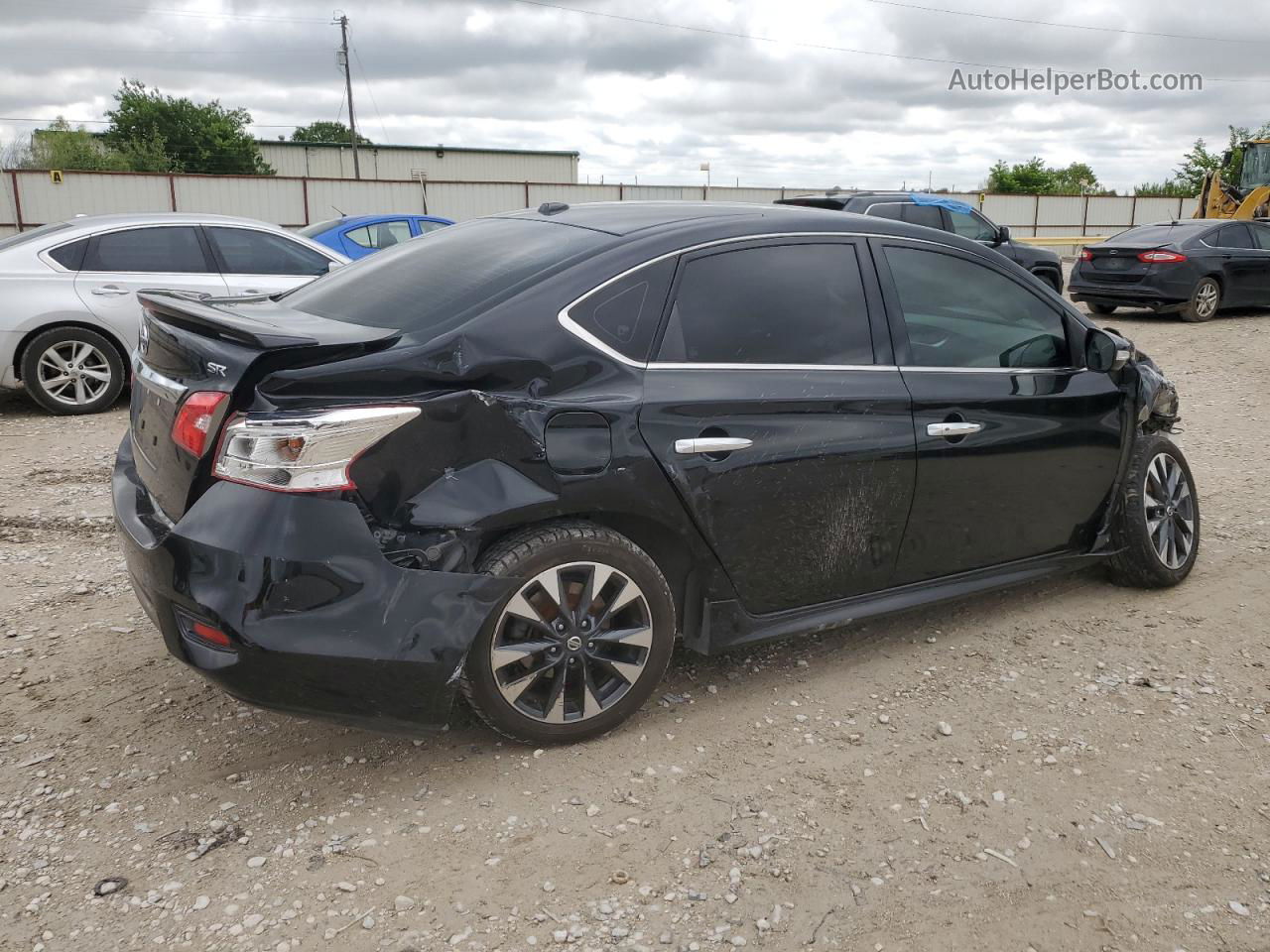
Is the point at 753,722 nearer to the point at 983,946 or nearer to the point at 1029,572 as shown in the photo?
the point at 983,946

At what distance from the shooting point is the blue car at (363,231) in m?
12.7

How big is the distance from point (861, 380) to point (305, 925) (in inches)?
92.5

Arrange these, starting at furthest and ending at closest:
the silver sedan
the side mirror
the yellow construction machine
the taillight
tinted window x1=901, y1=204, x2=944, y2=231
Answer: the yellow construction machine
tinted window x1=901, y1=204, x2=944, y2=231
the silver sedan
the side mirror
the taillight

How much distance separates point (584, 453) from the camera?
313cm

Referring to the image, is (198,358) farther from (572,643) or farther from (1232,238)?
(1232,238)

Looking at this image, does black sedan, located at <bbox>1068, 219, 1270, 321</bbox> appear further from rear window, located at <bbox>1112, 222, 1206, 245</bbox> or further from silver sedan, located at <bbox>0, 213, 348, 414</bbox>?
silver sedan, located at <bbox>0, 213, 348, 414</bbox>

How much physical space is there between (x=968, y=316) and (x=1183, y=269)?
1226cm

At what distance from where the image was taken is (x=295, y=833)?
2.91m

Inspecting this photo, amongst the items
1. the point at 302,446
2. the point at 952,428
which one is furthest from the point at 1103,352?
the point at 302,446

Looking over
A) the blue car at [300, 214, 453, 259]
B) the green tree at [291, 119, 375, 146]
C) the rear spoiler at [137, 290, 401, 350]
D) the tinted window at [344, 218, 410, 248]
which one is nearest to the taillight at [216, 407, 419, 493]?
the rear spoiler at [137, 290, 401, 350]

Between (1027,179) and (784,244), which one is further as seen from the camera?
(1027,179)

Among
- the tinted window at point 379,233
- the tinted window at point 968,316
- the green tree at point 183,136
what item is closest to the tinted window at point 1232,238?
the tinted window at point 379,233

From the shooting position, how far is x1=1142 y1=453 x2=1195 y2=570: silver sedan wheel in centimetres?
466

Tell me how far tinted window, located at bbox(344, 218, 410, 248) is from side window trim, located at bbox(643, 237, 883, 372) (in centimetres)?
975
